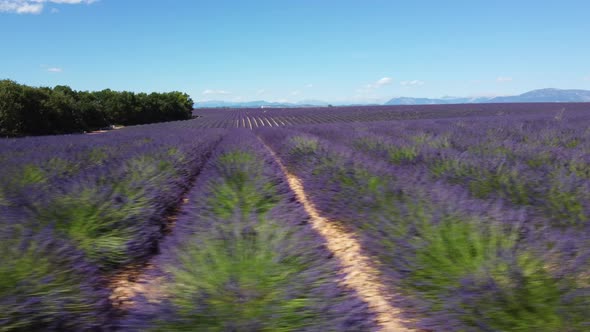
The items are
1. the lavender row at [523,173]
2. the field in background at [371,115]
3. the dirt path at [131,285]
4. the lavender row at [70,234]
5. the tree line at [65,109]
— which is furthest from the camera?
the field in background at [371,115]

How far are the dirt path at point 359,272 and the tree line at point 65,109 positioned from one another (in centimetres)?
2529

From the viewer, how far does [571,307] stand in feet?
5.91

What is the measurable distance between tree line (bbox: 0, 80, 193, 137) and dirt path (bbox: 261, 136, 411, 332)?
2529 centimetres

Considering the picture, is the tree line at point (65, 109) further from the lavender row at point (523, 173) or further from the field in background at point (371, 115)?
the lavender row at point (523, 173)

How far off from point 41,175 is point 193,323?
4712mm

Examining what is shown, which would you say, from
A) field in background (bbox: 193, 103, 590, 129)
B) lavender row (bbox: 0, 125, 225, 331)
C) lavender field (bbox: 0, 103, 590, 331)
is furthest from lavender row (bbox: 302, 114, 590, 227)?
field in background (bbox: 193, 103, 590, 129)

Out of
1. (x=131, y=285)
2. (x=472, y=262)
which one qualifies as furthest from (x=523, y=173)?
(x=131, y=285)

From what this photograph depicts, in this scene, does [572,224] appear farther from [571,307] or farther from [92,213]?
[92,213]

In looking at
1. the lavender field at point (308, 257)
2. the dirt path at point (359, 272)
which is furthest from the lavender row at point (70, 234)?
the dirt path at point (359, 272)

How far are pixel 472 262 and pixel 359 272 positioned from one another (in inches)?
42.7

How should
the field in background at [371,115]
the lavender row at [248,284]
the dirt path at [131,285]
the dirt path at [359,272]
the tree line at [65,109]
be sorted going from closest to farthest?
1. the lavender row at [248,284]
2. the dirt path at [131,285]
3. the dirt path at [359,272]
4. the tree line at [65,109]
5. the field in background at [371,115]

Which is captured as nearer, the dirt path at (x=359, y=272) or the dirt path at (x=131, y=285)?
the dirt path at (x=131, y=285)

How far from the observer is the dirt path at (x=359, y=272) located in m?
2.44

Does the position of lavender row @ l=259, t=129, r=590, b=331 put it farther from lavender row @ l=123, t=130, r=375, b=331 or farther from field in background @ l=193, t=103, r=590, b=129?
field in background @ l=193, t=103, r=590, b=129
